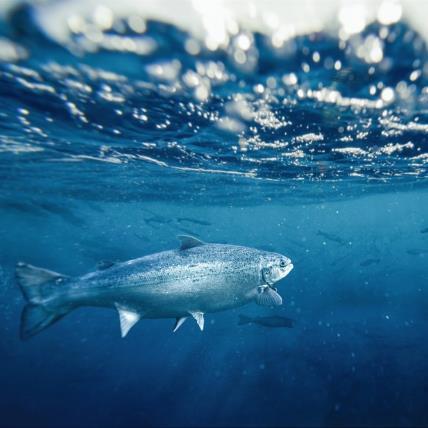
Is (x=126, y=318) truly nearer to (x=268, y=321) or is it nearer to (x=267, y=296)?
(x=267, y=296)

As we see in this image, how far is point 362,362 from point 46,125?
48.6 ft

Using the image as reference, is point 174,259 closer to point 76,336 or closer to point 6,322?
point 76,336

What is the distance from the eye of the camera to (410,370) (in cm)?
1089

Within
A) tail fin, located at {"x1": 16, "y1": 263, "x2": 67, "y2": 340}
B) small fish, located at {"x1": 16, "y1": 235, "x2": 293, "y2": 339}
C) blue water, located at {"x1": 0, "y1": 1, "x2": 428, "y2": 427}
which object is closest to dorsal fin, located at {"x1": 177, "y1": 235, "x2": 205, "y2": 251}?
small fish, located at {"x1": 16, "y1": 235, "x2": 293, "y2": 339}

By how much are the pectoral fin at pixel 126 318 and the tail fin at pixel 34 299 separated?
1.10 meters

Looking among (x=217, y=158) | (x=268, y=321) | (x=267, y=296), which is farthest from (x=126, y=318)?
(x=217, y=158)

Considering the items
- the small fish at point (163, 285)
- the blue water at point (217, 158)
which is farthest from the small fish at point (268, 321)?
the small fish at point (163, 285)

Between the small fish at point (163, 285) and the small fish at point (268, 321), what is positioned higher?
the small fish at point (163, 285)

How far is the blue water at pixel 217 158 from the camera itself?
6773mm

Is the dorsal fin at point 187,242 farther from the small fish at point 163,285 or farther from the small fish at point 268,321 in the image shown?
the small fish at point 268,321

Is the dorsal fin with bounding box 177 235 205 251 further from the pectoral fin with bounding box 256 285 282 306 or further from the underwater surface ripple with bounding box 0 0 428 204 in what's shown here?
the underwater surface ripple with bounding box 0 0 428 204

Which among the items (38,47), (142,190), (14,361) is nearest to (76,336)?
(14,361)

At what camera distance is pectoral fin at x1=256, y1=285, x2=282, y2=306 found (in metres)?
6.22

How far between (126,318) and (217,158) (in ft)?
37.1
